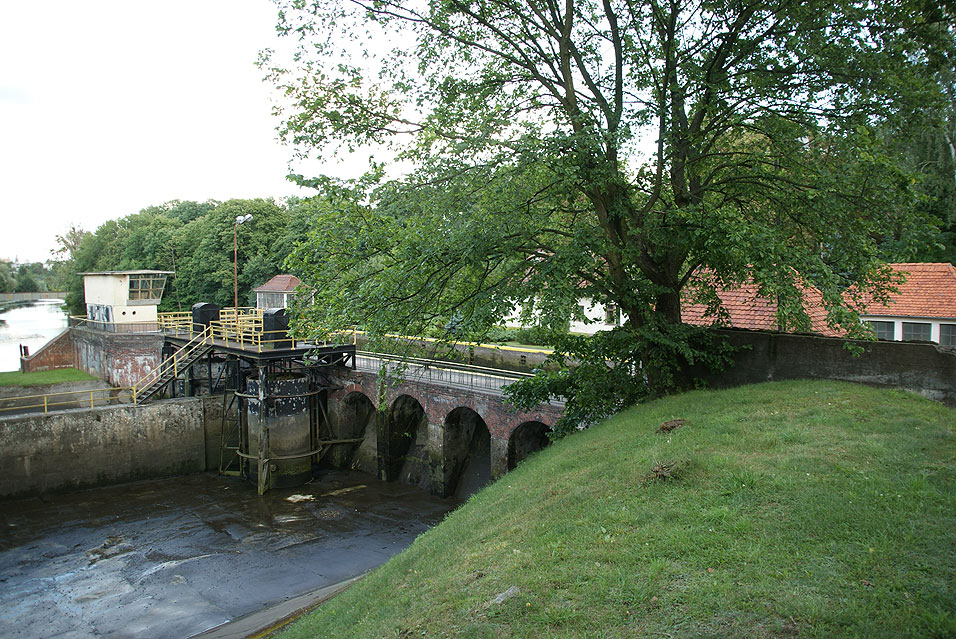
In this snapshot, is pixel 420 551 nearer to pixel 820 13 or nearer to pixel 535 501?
pixel 535 501

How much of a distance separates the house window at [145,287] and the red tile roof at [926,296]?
40.9 metres

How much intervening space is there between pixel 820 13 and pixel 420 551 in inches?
434

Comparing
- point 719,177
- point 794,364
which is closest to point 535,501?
point 794,364

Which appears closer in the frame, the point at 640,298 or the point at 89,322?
the point at 640,298

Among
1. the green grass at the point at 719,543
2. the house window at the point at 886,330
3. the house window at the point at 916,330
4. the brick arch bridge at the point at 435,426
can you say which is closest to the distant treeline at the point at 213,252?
the brick arch bridge at the point at 435,426

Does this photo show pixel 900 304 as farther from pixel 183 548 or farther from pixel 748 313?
pixel 183 548

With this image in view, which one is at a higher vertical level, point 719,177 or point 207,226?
point 207,226

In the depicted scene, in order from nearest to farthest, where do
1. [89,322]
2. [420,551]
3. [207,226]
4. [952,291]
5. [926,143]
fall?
[420,551]
[952,291]
[926,143]
[89,322]
[207,226]

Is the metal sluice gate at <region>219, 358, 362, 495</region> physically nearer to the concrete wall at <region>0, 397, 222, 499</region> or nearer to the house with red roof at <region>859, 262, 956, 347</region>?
the concrete wall at <region>0, 397, 222, 499</region>

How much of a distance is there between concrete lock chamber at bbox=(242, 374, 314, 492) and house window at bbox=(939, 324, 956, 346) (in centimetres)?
2258

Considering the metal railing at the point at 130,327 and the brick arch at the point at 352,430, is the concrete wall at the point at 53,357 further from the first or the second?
the brick arch at the point at 352,430

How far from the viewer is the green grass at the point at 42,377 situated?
3591 cm

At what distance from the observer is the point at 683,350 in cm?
1159

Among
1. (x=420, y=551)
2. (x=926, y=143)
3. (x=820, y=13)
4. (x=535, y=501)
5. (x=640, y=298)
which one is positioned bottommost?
(x=420, y=551)
